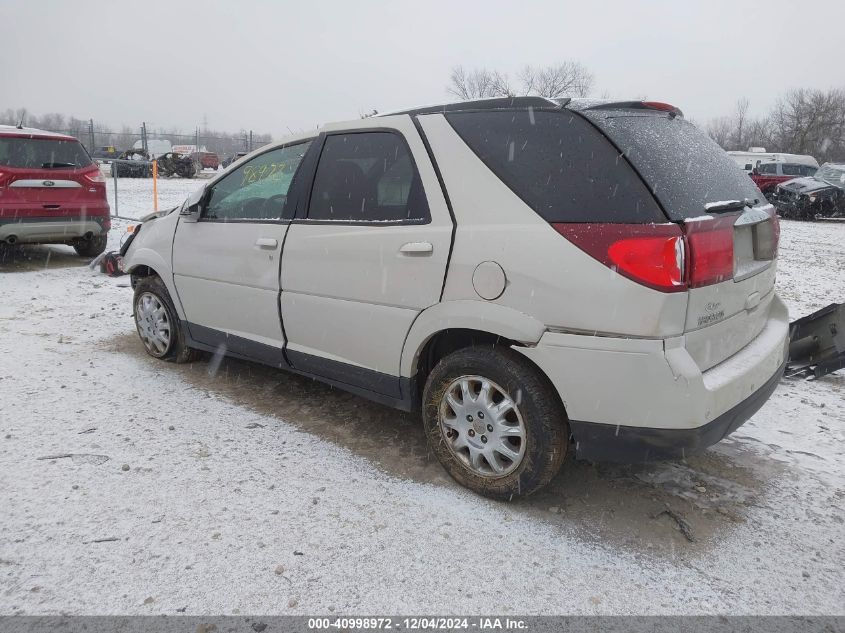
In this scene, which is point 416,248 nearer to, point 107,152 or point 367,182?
point 367,182

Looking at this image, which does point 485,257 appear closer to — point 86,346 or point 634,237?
point 634,237

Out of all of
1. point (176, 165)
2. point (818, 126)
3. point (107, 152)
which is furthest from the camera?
point (818, 126)

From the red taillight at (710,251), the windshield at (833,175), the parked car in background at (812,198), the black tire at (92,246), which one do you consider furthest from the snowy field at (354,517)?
the windshield at (833,175)

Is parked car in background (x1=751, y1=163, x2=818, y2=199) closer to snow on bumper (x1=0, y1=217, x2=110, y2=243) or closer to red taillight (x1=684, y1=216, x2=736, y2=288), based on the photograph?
snow on bumper (x1=0, y1=217, x2=110, y2=243)

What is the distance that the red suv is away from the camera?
299 inches

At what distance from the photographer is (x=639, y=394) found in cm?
232

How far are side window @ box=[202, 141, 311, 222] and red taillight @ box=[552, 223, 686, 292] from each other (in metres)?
2.01

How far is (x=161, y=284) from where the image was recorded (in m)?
4.54

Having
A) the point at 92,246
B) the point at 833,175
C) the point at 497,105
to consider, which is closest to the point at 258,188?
the point at 497,105

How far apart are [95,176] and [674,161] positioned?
819 cm

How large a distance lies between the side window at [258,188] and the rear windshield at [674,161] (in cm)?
185

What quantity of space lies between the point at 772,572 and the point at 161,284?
417 cm

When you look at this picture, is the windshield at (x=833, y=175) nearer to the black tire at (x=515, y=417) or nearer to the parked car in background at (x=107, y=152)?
the black tire at (x=515, y=417)

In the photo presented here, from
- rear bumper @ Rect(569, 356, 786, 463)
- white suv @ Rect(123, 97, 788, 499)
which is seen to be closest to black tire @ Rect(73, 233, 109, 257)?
white suv @ Rect(123, 97, 788, 499)
